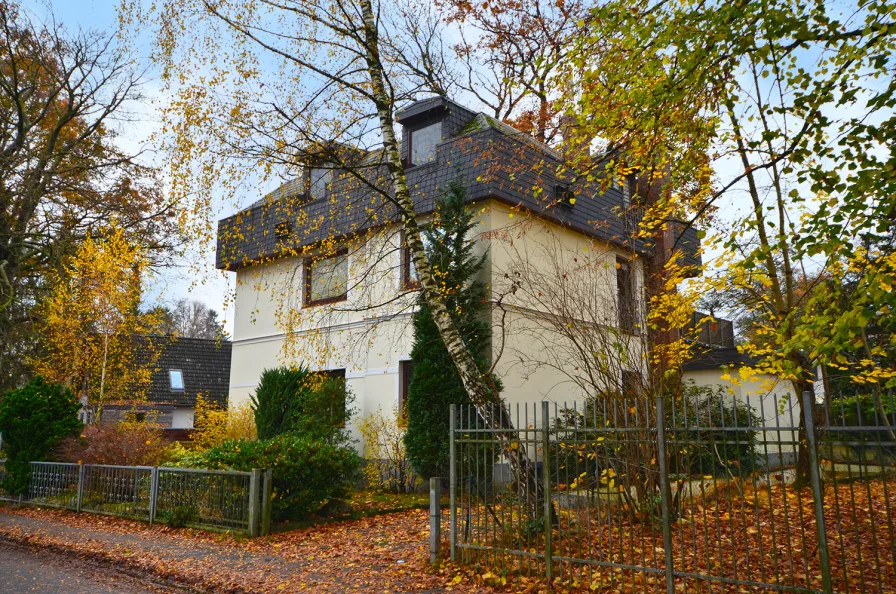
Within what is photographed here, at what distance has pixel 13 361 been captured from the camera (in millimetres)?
24688

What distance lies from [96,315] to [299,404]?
812 cm

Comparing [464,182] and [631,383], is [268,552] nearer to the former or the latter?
[631,383]

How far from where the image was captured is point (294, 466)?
33.9 feet

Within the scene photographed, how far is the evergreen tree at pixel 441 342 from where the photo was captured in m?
13.1

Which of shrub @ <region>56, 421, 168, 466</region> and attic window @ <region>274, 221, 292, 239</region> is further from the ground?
attic window @ <region>274, 221, 292, 239</region>

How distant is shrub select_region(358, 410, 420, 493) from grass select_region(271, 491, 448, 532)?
0.27 m

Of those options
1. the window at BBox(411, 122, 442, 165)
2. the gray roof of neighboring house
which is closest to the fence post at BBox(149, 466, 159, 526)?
the gray roof of neighboring house

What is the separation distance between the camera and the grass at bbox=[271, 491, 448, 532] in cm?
1040

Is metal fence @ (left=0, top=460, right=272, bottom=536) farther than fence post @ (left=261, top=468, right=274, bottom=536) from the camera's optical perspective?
Yes

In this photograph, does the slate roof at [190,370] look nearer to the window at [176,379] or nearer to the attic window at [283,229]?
the window at [176,379]

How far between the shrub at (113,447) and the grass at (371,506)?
412 centimetres

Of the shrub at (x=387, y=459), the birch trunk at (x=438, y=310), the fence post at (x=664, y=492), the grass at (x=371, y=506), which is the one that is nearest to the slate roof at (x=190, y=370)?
the shrub at (x=387, y=459)

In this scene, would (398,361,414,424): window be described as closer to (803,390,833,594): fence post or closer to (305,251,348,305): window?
(305,251,348,305): window

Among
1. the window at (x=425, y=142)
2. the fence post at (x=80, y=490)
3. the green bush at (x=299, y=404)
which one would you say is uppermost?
the window at (x=425, y=142)
